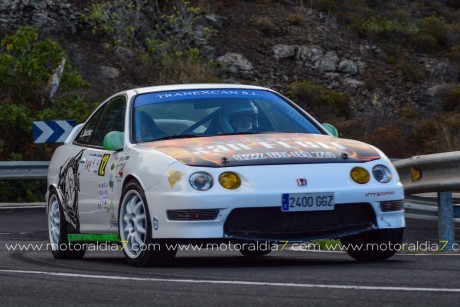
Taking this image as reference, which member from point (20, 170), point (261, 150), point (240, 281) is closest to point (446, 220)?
point (261, 150)

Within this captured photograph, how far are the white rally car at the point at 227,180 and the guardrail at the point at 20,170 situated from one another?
935cm

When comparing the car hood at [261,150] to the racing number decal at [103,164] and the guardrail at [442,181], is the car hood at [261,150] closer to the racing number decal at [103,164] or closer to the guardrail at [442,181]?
the racing number decal at [103,164]

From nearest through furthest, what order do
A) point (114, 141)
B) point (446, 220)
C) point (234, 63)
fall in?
point (114, 141) < point (446, 220) < point (234, 63)

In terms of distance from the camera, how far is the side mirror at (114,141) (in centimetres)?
841

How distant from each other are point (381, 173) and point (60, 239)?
302cm

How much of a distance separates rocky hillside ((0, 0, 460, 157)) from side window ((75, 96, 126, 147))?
16534mm

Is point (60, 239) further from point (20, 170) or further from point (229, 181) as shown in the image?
point (20, 170)

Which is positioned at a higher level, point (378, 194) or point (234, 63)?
point (378, 194)

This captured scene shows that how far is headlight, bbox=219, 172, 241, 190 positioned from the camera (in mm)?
7395

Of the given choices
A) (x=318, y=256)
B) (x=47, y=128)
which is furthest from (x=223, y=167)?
(x=47, y=128)

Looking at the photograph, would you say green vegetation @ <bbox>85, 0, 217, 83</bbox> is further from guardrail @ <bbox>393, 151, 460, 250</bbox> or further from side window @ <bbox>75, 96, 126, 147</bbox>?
side window @ <bbox>75, 96, 126, 147</bbox>

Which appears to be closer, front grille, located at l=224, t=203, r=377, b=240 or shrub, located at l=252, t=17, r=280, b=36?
front grille, located at l=224, t=203, r=377, b=240

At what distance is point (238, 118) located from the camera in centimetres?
867

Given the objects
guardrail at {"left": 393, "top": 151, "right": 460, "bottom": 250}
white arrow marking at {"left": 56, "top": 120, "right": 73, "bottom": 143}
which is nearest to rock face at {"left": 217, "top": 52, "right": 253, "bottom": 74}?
white arrow marking at {"left": 56, "top": 120, "right": 73, "bottom": 143}
